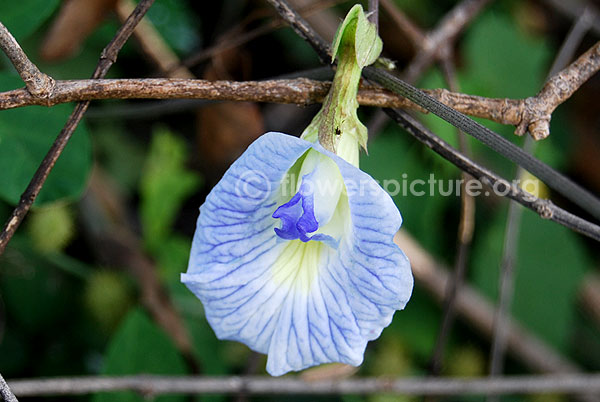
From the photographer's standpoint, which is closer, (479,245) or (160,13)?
(160,13)

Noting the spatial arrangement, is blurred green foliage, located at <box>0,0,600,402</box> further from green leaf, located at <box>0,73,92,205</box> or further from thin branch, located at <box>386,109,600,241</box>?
thin branch, located at <box>386,109,600,241</box>

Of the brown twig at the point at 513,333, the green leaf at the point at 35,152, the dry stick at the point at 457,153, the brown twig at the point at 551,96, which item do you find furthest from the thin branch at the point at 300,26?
the brown twig at the point at 513,333

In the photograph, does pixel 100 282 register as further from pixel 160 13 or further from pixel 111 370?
pixel 160 13

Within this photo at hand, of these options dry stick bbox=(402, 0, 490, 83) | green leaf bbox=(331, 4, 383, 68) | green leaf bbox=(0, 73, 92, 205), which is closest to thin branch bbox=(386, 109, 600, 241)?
green leaf bbox=(331, 4, 383, 68)

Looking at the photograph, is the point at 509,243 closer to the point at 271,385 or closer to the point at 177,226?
the point at 271,385

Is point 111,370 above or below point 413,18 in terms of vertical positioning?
below

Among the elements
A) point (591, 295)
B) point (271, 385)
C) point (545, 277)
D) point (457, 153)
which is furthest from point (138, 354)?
point (591, 295)

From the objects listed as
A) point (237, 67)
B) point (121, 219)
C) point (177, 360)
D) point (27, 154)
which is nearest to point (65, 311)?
point (121, 219)
